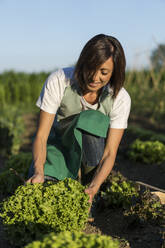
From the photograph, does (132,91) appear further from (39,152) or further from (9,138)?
(39,152)

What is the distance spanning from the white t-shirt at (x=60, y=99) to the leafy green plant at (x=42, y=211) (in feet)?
2.65

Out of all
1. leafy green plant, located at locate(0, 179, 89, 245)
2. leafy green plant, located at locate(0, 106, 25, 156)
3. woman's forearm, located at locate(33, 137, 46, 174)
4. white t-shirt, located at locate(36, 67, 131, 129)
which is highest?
white t-shirt, located at locate(36, 67, 131, 129)

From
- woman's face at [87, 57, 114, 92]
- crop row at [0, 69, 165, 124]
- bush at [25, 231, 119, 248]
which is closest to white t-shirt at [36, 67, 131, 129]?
woman's face at [87, 57, 114, 92]

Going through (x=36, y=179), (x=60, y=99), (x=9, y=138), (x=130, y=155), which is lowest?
(x=9, y=138)

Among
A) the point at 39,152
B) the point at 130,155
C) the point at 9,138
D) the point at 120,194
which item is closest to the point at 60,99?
the point at 39,152

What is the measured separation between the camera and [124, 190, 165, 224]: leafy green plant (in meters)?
2.61

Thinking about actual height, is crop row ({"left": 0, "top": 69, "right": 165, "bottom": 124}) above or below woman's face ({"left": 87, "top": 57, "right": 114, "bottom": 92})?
below

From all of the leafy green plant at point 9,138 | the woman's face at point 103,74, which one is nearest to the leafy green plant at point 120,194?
the woman's face at point 103,74

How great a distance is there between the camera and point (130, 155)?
5.20 metres

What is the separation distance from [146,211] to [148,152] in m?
2.38

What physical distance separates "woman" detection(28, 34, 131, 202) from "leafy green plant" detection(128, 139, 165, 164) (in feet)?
6.73

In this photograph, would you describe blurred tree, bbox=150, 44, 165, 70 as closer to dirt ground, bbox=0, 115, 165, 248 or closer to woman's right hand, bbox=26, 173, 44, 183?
dirt ground, bbox=0, 115, 165, 248

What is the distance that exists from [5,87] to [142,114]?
17.9 feet

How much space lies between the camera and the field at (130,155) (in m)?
2.61
